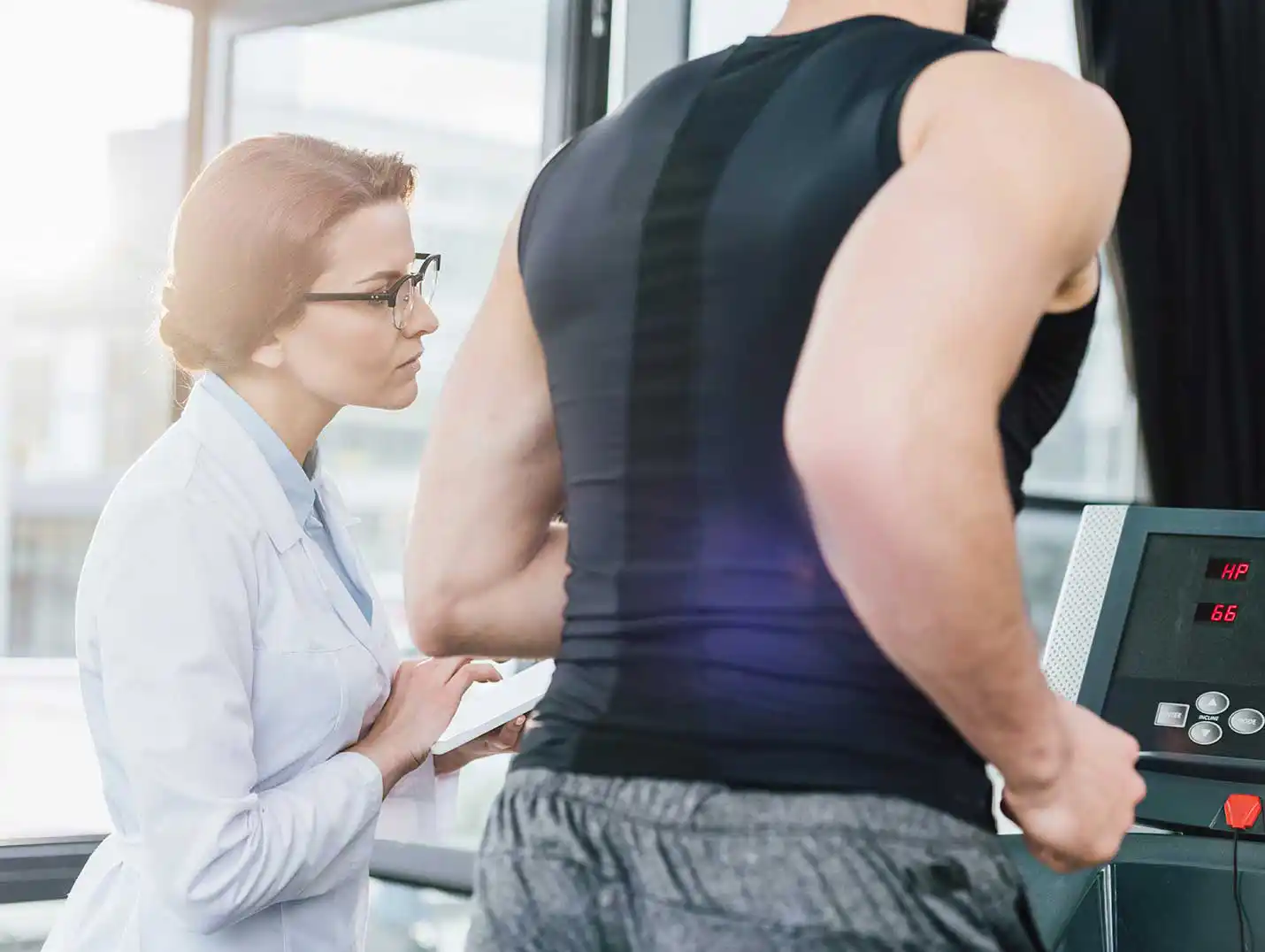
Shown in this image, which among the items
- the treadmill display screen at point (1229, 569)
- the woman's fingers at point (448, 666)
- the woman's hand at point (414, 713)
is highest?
the treadmill display screen at point (1229, 569)

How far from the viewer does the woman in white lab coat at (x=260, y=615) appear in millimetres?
1259

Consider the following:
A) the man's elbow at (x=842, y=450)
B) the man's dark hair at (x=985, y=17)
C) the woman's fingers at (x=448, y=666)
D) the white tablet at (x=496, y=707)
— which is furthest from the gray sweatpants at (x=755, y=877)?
the woman's fingers at (x=448, y=666)

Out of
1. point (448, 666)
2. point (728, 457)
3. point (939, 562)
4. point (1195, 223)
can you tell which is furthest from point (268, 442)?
point (1195, 223)

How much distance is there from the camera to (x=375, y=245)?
1548 millimetres

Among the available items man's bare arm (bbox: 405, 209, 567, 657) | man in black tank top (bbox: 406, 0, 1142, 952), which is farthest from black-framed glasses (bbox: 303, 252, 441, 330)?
man in black tank top (bbox: 406, 0, 1142, 952)

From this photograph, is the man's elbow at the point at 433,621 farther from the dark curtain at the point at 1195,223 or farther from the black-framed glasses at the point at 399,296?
the dark curtain at the point at 1195,223

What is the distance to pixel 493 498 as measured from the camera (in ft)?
3.24

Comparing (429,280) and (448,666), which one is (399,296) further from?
(448,666)

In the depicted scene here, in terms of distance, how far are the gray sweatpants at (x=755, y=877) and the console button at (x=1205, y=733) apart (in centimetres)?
78

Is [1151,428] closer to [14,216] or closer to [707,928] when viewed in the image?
[14,216]

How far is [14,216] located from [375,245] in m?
1.47

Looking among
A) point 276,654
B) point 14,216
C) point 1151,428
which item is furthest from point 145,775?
point 1151,428

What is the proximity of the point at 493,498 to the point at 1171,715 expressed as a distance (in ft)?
2.79

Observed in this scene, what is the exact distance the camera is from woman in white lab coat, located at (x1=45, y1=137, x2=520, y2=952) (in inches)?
49.6
